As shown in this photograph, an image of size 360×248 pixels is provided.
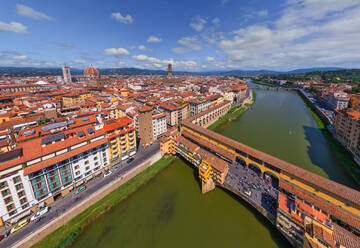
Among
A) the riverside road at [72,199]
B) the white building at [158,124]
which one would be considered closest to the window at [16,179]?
the riverside road at [72,199]

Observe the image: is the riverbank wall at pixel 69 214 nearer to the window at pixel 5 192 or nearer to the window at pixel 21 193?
the window at pixel 21 193

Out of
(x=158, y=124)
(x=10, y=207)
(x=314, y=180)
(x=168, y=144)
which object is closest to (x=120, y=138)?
(x=168, y=144)

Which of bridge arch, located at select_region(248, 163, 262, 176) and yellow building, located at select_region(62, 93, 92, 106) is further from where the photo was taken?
yellow building, located at select_region(62, 93, 92, 106)

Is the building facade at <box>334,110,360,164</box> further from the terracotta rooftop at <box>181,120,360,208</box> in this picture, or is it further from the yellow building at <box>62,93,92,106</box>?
the yellow building at <box>62,93,92,106</box>

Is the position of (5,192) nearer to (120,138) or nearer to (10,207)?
(10,207)

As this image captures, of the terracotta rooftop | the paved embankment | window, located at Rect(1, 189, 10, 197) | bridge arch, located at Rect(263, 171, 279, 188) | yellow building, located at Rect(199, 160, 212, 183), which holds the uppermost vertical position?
the terracotta rooftop

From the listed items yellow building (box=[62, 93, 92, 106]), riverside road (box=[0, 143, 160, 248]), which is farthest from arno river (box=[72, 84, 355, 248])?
yellow building (box=[62, 93, 92, 106])
